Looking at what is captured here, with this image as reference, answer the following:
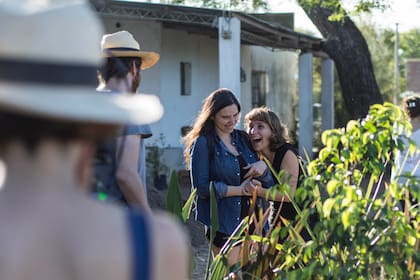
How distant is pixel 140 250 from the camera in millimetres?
1674

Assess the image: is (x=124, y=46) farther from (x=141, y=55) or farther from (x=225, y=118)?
(x=225, y=118)

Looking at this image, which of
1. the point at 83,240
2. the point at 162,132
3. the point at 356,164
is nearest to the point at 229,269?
the point at 356,164

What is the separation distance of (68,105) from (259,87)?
1008 inches

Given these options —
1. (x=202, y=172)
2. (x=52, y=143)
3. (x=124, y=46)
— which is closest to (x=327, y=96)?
(x=202, y=172)

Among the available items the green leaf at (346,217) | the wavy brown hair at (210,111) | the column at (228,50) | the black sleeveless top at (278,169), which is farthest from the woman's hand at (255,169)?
the column at (228,50)

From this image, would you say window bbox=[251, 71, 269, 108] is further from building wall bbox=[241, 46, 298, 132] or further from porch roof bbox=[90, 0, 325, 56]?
porch roof bbox=[90, 0, 325, 56]

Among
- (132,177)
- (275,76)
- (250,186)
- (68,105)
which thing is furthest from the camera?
(275,76)

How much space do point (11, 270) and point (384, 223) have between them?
107 inches

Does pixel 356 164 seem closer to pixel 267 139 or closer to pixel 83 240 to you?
pixel 267 139

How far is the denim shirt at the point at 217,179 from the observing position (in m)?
5.81

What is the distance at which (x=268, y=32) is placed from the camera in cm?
1980

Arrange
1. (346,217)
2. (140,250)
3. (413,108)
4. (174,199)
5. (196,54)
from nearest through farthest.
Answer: (140,250), (346,217), (174,199), (413,108), (196,54)

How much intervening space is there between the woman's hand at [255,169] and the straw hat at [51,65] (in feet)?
14.0

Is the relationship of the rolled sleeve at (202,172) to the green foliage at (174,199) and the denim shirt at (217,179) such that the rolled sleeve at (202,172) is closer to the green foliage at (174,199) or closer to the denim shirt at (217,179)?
the denim shirt at (217,179)
